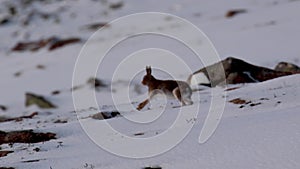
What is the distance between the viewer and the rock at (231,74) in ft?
66.2

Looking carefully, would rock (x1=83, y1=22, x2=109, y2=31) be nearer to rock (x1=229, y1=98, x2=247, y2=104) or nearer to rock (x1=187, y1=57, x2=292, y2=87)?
rock (x1=187, y1=57, x2=292, y2=87)

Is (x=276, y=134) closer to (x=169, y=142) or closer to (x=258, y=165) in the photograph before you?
(x=258, y=165)

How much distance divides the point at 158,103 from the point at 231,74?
19.3 ft

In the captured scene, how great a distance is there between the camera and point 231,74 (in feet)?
67.1

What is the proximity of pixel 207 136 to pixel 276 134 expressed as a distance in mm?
1461

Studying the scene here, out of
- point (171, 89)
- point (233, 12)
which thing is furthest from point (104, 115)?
point (233, 12)

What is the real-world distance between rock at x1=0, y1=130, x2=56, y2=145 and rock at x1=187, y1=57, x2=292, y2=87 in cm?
933

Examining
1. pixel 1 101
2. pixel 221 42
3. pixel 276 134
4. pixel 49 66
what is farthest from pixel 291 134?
pixel 49 66

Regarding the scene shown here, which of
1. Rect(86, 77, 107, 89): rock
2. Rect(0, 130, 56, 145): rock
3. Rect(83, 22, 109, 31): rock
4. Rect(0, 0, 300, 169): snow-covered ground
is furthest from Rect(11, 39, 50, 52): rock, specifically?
Rect(0, 130, 56, 145): rock

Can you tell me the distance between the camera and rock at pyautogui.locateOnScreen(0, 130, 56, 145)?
40.4 ft

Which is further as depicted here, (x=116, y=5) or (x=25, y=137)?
(x=116, y=5)

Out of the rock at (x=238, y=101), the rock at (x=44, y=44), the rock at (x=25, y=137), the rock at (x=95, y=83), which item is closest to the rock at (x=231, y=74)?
the rock at (x=238, y=101)

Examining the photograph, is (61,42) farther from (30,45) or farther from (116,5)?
(116,5)

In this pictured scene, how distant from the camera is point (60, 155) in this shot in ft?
34.9
